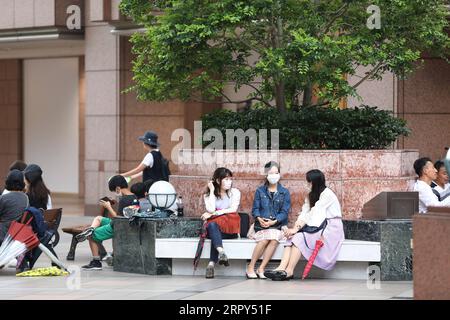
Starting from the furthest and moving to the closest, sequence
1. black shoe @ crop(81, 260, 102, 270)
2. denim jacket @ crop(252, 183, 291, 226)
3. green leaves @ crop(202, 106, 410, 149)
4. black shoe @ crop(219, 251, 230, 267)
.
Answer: black shoe @ crop(81, 260, 102, 270) < green leaves @ crop(202, 106, 410, 149) < denim jacket @ crop(252, 183, 291, 226) < black shoe @ crop(219, 251, 230, 267)

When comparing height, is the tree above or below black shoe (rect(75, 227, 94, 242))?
above

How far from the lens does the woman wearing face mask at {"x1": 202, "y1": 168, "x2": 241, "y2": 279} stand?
570 inches

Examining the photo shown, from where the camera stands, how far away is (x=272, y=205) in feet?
48.0

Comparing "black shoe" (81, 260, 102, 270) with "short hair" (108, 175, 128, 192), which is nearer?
"black shoe" (81, 260, 102, 270)

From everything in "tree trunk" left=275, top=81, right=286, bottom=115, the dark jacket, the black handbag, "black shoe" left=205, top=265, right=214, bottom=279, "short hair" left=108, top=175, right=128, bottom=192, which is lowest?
"black shoe" left=205, top=265, right=214, bottom=279

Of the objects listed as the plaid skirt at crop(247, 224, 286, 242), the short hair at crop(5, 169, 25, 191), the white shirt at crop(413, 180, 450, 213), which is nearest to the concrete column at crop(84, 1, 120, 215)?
the short hair at crop(5, 169, 25, 191)

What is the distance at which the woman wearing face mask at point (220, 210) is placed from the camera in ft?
47.5

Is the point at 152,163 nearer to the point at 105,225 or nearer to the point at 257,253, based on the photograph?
the point at 105,225

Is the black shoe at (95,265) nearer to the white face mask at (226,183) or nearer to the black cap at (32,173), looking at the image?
the black cap at (32,173)

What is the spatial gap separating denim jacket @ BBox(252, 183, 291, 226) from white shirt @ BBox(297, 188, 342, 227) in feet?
1.32

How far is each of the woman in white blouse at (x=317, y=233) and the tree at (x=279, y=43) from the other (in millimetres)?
1649

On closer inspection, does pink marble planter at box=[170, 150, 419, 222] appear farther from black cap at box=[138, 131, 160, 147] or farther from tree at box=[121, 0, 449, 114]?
black cap at box=[138, 131, 160, 147]

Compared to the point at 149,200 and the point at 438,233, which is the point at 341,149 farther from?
the point at 438,233
